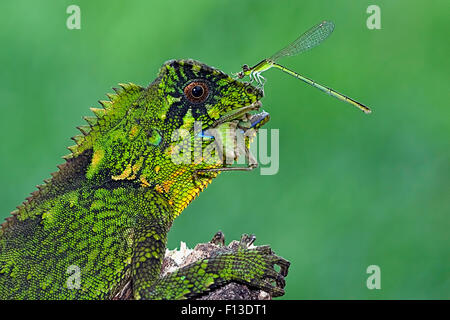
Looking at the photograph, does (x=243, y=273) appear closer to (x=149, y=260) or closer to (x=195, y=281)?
(x=195, y=281)

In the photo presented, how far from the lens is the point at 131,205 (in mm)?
4410

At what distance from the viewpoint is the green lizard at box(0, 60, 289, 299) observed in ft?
13.7

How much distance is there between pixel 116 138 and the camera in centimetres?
450

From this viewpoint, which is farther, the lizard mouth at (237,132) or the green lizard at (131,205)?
the lizard mouth at (237,132)

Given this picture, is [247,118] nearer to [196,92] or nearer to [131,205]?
[196,92]

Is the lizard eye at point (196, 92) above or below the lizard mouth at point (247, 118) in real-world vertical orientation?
above

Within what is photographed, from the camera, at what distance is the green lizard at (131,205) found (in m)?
4.18

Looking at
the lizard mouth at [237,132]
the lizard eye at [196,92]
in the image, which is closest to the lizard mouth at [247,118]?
the lizard mouth at [237,132]

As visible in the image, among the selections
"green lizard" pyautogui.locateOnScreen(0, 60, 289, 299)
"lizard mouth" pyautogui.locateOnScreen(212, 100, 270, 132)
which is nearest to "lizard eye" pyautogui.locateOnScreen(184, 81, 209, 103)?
"green lizard" pyautogui.locateOnScreen(0, 60, 289, 299)

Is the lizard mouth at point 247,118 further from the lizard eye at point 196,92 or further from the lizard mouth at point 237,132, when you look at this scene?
the lizard eye at point 196,92

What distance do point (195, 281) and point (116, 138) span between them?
1.24 metres

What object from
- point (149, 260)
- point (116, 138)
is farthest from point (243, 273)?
point (116, 138)
